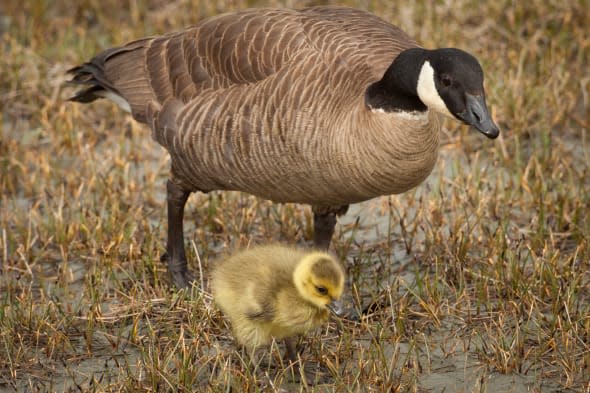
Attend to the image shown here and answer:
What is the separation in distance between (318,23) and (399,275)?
4.55 ft

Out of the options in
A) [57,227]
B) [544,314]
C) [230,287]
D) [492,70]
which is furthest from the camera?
[492,70]

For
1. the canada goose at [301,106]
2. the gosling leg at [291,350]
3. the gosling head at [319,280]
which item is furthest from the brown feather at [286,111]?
the gosling leg at [291,350]

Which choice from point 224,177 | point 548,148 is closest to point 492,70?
point 548,148

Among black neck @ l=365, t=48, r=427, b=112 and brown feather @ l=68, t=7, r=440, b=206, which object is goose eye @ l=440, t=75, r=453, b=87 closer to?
black neck @ l=365, t=48, r=427, b=112

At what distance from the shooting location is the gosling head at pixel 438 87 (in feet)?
14.2

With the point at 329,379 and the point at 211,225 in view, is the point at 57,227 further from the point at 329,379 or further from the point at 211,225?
the point at 329,379

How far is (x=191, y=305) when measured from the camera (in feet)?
16.3

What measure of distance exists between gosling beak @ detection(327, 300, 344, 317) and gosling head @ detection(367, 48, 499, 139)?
884 mm

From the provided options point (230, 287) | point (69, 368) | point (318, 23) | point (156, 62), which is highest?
point (318, 23)

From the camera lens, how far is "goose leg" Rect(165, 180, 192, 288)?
555cm

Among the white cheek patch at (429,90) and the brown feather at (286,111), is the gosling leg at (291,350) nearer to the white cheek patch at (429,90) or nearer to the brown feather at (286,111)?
the brown feather at (286,111)

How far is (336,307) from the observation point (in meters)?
4.53

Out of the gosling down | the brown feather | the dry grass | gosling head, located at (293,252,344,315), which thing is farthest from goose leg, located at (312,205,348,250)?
gosling head, located at (293,252,344,315)

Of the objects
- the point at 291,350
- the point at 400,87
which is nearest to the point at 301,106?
the point at 400,87
